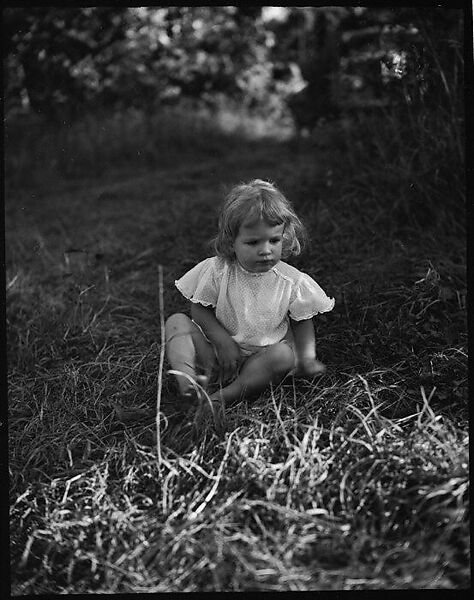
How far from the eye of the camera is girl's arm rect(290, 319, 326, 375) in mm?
2490

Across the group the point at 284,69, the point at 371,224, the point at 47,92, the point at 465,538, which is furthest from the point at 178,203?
the point at 465,538

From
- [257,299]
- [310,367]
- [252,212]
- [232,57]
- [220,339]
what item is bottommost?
[310,367]

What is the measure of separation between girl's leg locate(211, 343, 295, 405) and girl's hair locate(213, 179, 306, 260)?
1.30 ft

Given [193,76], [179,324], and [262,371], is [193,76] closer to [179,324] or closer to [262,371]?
[179,324]

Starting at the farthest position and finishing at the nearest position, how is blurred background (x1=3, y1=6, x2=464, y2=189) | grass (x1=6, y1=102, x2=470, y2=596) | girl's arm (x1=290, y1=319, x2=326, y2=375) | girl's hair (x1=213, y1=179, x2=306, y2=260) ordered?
blurred background (x1=3, y1=6, x2=464, y2=189)
girl's arm (x1=290, y1=319, x2=326, y2=375)
girl's hair (x1=213, y1=179, x2=306, y2=260)
grass (x1=6, y1=102, x2=470, y2=596)

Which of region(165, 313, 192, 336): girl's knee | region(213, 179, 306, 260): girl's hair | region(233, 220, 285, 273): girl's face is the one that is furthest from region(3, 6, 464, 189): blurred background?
region(165, 313, 192, 336): girl's knee

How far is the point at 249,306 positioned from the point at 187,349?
0.90 feet

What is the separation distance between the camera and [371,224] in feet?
12.0

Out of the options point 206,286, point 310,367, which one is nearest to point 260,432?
point 310,367

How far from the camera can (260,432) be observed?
2143 millimetres

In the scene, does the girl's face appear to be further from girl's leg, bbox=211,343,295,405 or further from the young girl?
girl's leg, bbox=211,343,295,405

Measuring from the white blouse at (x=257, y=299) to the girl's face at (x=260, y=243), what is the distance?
98 mm

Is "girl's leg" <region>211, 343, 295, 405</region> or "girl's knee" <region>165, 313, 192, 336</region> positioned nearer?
"girl's leg" <region>211, 343, 295, 405</region>

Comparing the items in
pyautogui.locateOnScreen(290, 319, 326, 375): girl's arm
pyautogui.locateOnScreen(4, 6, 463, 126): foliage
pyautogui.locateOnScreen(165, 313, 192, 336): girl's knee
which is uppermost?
pyautogui.locateOnScreen(4, 6, 463, 126): foliage
